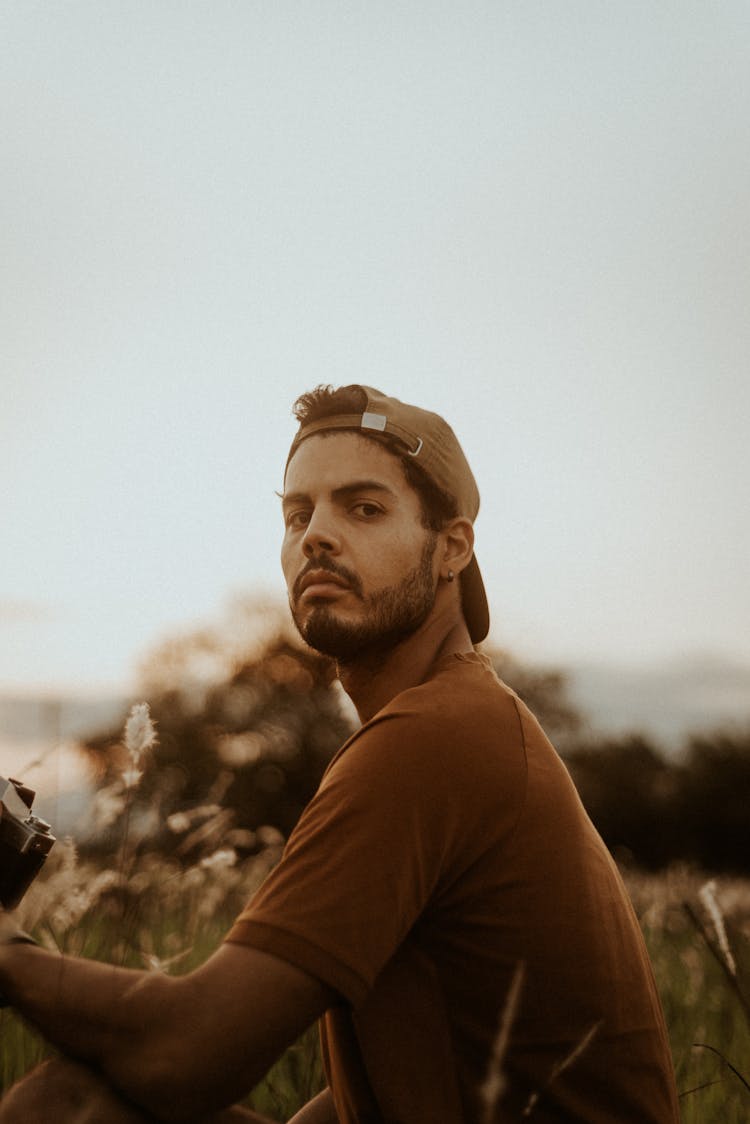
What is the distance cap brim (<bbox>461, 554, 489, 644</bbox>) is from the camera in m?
3.22

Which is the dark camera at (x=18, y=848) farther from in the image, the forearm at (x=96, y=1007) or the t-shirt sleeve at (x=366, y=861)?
the t-shirt sleeve at (x=366, y=861)

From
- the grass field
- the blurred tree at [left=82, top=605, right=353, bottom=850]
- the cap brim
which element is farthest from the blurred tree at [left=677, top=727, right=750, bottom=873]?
the cap brim

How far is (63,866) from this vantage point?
218 cm

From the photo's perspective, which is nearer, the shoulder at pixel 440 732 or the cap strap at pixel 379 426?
the shoulder at pixel 440 732

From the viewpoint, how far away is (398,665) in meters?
2.90

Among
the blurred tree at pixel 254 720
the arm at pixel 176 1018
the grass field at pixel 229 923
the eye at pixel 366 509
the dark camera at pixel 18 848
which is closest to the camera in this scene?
the arm at pixel 176 1018

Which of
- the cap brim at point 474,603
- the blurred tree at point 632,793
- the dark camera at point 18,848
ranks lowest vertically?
the blurred tree at point 632,793

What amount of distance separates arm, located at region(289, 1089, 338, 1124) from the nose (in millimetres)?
1374

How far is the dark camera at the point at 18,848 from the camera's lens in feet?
7.16

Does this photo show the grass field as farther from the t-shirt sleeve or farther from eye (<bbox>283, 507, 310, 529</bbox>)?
eye (<bbox>283, 507, 310, 529</bbox>)

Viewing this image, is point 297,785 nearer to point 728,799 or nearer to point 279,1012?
point 728,799

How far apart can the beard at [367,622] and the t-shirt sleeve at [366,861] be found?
28.0 inches

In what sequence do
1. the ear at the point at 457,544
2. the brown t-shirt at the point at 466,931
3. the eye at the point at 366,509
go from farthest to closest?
the ear at the point at 457,544
the eye at the point at 366,509
the brown t-shirt at the point at 466,931

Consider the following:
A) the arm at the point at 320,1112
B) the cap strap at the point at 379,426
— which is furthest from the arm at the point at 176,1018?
the cap strap at the point at 379,426
